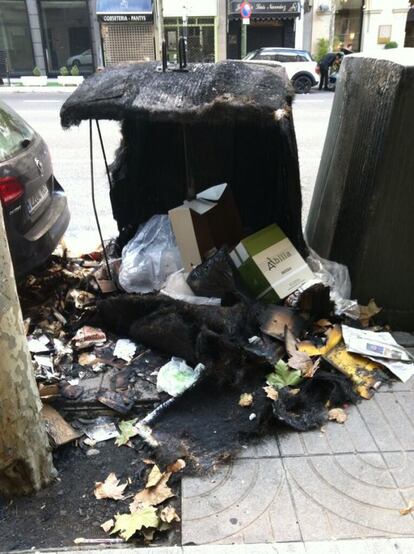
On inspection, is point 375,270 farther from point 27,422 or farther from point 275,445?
point 27,422

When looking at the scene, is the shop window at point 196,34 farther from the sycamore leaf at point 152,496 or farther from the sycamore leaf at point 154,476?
the sycamore leaf at point 152,496

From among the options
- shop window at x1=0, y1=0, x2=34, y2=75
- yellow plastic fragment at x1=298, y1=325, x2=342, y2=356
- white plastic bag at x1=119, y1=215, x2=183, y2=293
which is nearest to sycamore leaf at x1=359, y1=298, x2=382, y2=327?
yellow plastic fragment at x1=298, y1=325, x2=342, y2=356

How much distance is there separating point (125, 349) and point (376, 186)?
1902 millimetres

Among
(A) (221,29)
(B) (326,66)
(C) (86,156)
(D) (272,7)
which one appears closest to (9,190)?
(C) (86,156)

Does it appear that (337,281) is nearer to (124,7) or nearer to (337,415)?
(337,415)

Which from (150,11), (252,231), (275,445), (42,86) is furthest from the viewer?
(150,11)

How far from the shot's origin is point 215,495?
236cm

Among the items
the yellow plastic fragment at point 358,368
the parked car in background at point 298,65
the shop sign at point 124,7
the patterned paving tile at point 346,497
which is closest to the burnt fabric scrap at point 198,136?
the yellow plastic fragment at point 358,368

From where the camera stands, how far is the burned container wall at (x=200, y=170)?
3758 mm


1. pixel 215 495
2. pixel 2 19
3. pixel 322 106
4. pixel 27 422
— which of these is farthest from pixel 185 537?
pixel 2 19

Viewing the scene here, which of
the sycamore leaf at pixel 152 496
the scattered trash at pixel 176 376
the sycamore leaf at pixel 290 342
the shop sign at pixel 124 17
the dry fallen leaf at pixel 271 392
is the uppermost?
the shop sign at pixel 124 17

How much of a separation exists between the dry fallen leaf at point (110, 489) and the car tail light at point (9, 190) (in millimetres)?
1851

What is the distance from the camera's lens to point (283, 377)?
A: 2.96 meters

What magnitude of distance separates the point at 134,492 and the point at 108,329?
1381 mm
